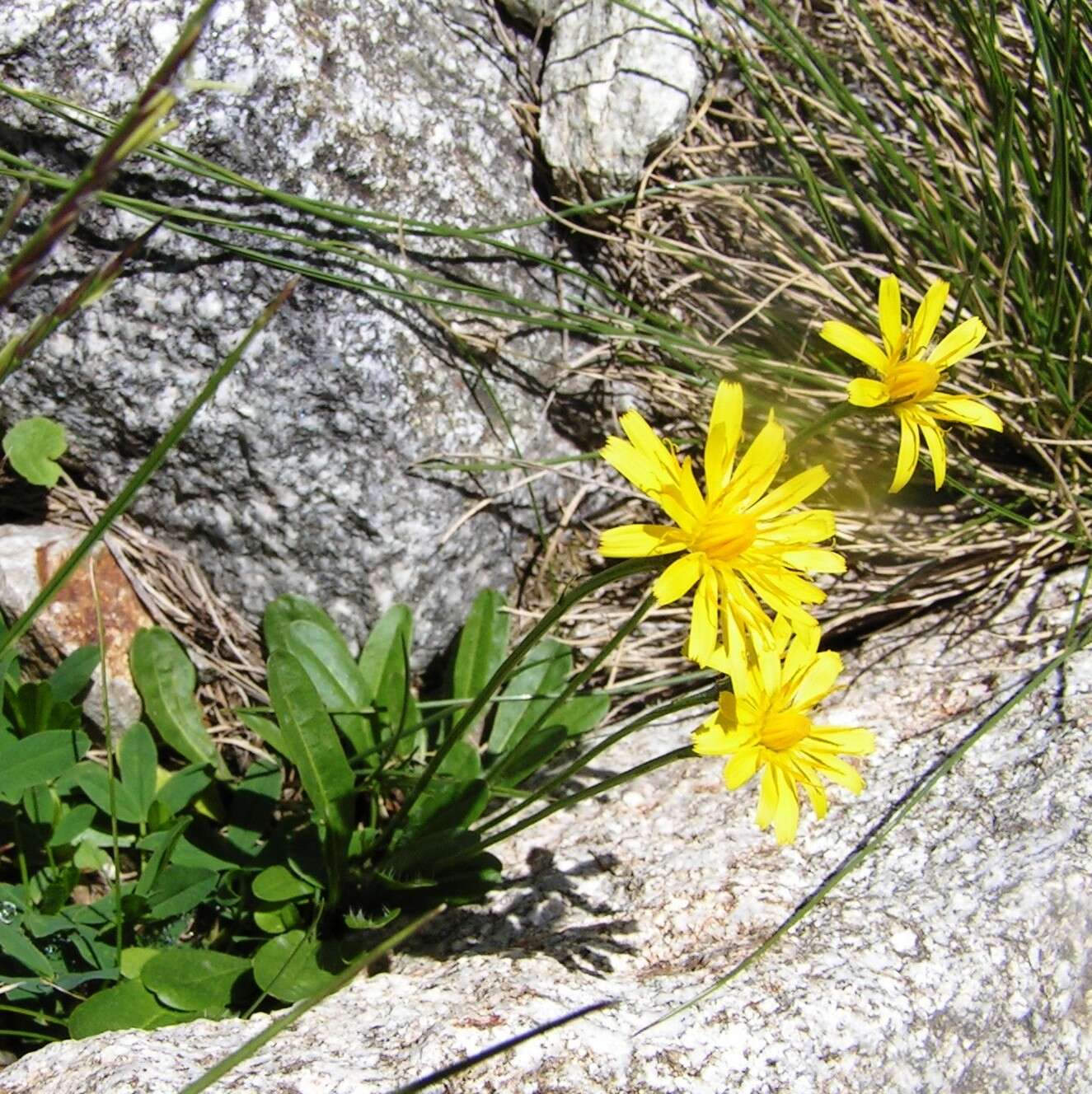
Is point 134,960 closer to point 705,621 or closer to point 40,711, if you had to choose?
point 40,711

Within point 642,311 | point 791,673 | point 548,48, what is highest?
point 548,48

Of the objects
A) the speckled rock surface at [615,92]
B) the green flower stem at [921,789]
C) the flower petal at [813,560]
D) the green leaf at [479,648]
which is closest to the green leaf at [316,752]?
the green leaf at [479,648]

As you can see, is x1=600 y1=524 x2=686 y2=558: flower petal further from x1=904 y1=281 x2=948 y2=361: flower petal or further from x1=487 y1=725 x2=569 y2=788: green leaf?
x1=487 y1=725 x2=569 y2=788: green leaf

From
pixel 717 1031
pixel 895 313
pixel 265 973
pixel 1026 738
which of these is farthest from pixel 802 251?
pixel 265 973

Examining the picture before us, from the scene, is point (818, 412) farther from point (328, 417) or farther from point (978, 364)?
point (328, 417)

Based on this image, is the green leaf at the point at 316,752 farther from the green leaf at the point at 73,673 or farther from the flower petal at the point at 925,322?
the flower petal at the point at 925,322

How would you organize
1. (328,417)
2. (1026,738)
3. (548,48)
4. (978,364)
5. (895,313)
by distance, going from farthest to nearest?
(548,48) < (978,364) < (328,417) < (1026,738) < (895,313)
